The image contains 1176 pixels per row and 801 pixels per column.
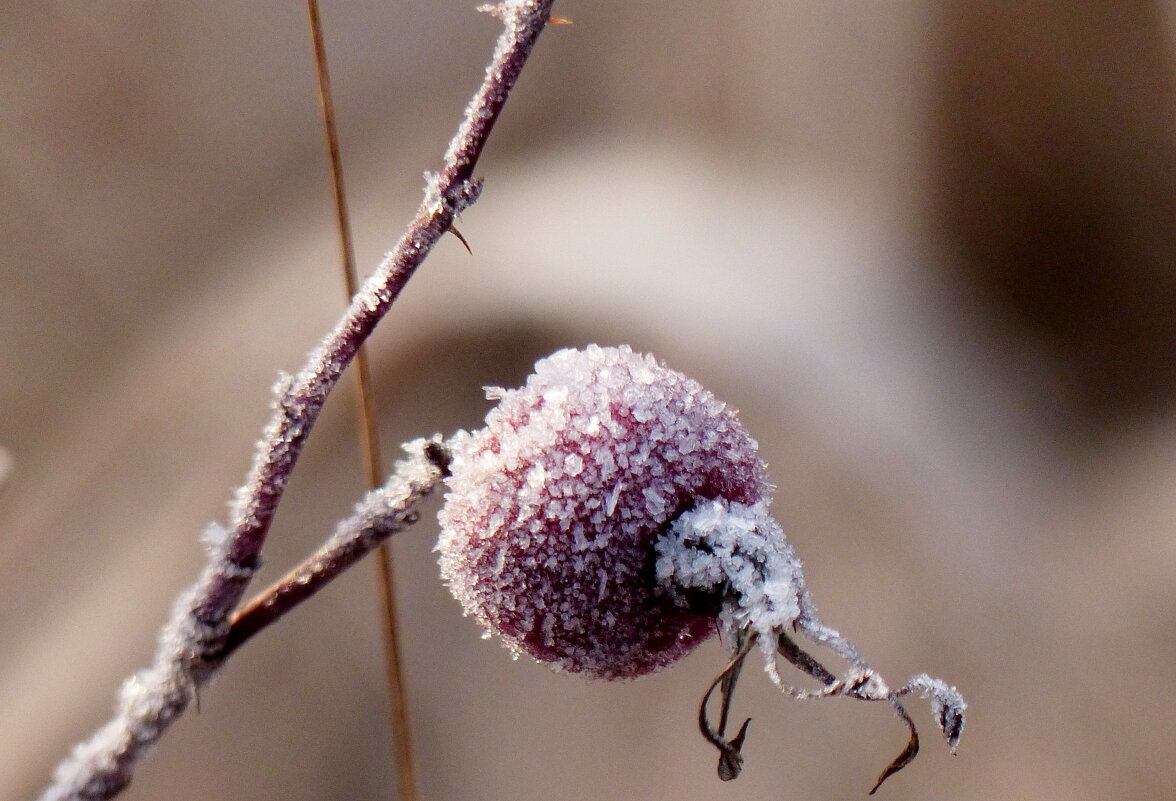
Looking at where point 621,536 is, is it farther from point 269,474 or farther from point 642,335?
point 642,335

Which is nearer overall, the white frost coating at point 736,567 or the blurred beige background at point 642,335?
the white frost coating at point 736,567

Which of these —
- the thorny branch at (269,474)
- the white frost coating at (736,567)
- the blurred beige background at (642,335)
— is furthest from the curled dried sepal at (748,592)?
the blurred beige background at (642,335)

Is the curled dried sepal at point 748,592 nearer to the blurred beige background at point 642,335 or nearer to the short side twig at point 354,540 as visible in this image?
the short side twig at point 354,540

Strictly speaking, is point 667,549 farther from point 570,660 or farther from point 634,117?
point 634,117

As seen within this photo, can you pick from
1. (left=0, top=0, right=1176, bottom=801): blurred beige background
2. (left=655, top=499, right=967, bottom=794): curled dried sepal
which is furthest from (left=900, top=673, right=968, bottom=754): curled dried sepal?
(left=0, top=0, right=1176, bottom=801): blurred beige background

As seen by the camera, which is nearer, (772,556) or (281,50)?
(772,556)

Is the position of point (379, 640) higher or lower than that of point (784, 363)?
lower

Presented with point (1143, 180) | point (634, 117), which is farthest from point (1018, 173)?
point (634, 117)
